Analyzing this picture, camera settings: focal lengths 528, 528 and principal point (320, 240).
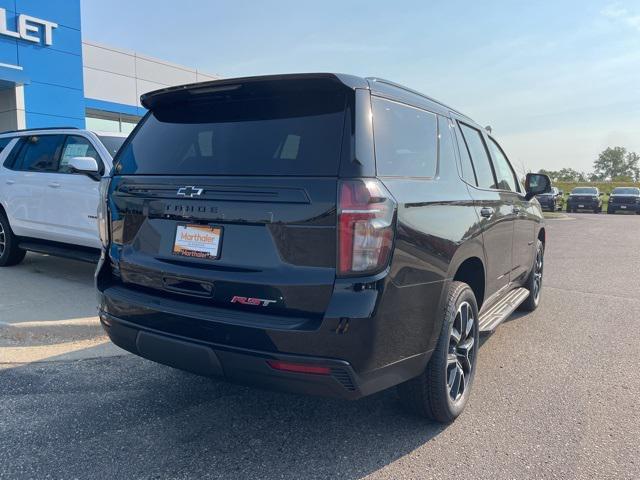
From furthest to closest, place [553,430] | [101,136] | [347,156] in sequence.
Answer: [101,136] < [553,430] < [347,156]

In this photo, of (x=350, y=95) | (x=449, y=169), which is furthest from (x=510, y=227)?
(x=350, y=95)

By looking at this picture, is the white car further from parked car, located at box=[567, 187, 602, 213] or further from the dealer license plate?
parked car, located at box=[567, 187, 602, 213]

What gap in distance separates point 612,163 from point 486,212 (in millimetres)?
137737

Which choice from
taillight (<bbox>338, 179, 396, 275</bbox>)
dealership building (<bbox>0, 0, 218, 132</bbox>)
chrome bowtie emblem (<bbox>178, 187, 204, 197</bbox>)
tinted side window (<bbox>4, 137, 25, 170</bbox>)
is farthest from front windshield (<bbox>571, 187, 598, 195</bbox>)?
chrome bowtie emblem (<bbox>178, 187, 204, 197</bbox>)

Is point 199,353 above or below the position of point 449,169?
below

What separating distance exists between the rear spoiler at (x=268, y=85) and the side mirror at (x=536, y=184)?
333 centimetres

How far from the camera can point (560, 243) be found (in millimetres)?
13055

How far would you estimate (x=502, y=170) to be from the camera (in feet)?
16.0

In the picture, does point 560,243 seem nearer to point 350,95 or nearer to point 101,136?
point 101,136

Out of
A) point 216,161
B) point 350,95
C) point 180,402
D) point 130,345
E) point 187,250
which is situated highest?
point 350,95

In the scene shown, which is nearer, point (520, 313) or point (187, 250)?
point (187, 250)

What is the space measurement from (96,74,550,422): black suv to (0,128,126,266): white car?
9.83 feet

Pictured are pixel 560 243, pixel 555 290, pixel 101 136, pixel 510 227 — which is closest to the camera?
pixel 510 227

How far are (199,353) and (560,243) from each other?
1235cm
